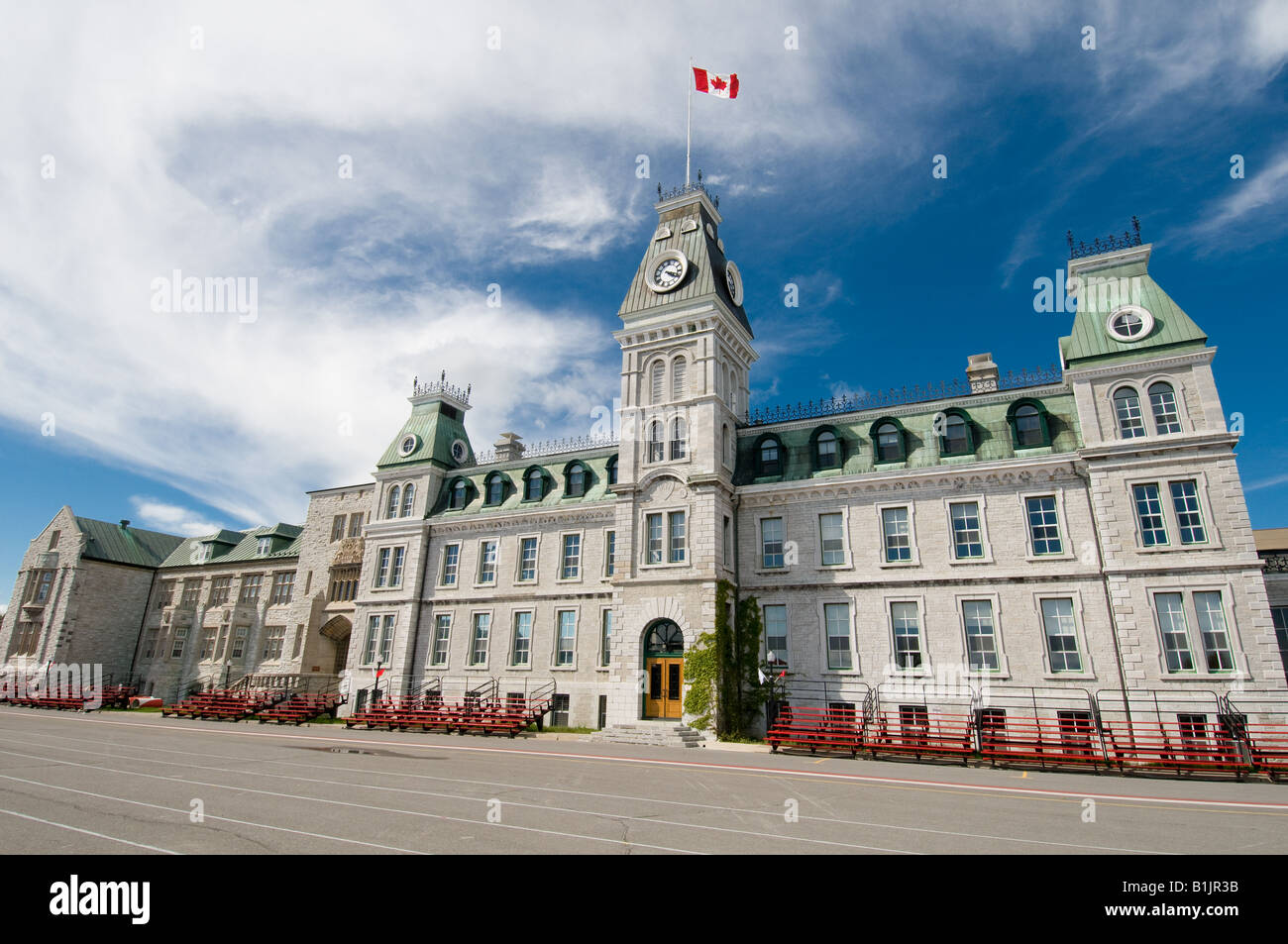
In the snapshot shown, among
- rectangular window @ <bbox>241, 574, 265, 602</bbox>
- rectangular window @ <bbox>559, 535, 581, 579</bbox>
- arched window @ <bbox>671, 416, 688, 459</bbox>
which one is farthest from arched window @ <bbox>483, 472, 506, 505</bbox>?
rectangular window @ <bbox>241, 574, 265, 602</bbox>

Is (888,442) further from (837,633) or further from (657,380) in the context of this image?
(657,380)

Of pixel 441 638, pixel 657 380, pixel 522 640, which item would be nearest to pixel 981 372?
pixel 657 380

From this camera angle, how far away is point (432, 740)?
24.9 meters

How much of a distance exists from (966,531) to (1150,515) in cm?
571

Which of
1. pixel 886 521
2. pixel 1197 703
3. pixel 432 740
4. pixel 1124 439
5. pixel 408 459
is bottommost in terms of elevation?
pixel 432 740

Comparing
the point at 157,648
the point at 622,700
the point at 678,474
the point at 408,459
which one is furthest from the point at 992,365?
the point at 157,648

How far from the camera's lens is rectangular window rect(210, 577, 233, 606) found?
50406mm

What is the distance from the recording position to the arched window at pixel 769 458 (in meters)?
30.0

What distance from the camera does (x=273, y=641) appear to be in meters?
45.8

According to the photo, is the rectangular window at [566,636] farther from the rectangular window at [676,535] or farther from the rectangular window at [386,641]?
the rectangular window at [386,641]

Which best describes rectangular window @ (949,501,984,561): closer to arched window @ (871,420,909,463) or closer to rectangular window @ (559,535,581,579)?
arched window @ (871,420,909,463)

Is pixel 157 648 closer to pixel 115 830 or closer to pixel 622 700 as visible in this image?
pixel 622 700

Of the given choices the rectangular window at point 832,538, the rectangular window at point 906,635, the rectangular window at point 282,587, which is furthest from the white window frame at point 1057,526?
the rectangular window at point 282,587
